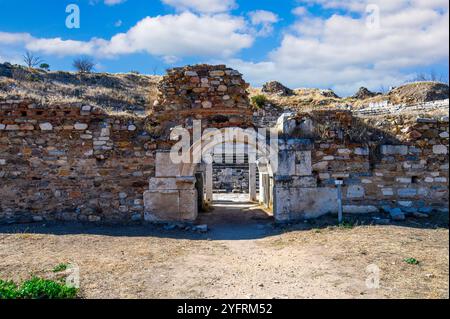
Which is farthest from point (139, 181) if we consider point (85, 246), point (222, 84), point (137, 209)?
point (222, 84)

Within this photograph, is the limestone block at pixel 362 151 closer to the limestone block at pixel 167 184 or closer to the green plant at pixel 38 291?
the limestone block at pixel 167 184

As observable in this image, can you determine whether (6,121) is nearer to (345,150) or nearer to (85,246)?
(85,246)

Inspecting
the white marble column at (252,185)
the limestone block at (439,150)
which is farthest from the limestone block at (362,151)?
the white marble column at (252,185)

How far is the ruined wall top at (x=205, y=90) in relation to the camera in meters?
8.91

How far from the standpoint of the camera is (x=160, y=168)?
28.4 feet

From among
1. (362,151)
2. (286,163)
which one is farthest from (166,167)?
(362,151)

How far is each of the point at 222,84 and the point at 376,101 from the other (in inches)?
740

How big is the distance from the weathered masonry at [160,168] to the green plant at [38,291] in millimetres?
4204

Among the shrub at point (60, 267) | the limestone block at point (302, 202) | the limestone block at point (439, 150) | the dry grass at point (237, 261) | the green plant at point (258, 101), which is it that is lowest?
the dry grass at point (237, 261)

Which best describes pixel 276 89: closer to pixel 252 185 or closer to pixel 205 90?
pixel 252 185

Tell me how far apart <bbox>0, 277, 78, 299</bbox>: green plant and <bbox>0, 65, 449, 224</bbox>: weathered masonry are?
13.8 feet

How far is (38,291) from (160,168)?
15.3ft

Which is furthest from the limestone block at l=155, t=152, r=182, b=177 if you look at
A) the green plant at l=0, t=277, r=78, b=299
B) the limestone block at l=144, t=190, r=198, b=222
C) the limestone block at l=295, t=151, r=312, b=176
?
the green plant at l=0, t=277, r=78, b=299

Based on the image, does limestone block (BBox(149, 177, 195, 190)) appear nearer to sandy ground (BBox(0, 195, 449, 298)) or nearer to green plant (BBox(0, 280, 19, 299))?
sandy ground (BBox(0, 195, 449, 298))
